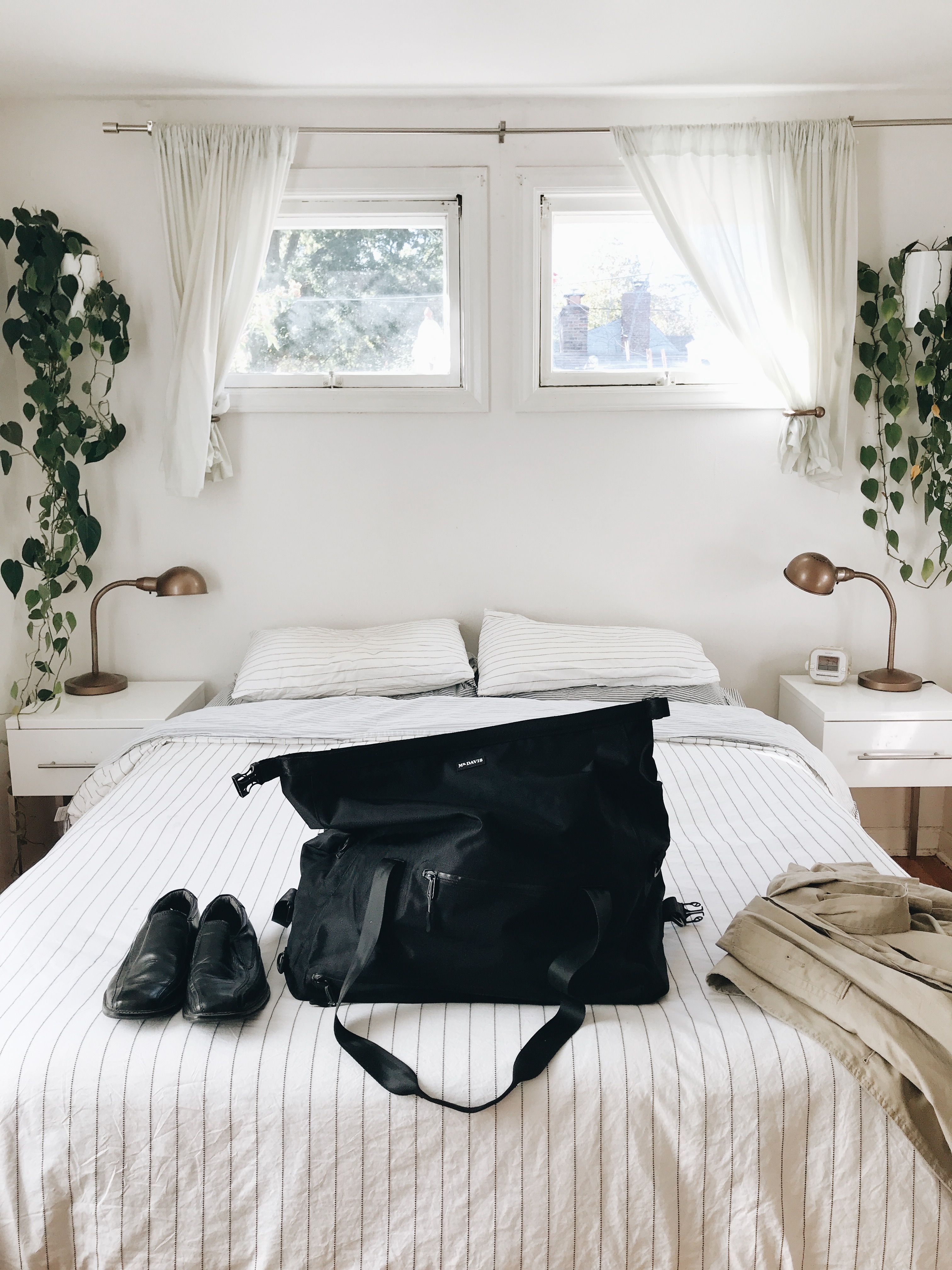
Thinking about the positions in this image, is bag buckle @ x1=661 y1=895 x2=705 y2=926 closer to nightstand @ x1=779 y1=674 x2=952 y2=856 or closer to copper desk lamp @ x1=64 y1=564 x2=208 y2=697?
nightstand @ x1=779 y1=674 x2=952 y2=856

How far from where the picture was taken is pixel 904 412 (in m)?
3.05

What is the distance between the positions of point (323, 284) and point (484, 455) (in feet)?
2.40

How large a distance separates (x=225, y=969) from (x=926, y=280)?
2.63 meters

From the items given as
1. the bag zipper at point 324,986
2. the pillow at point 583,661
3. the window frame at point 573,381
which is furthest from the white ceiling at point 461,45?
the bag zipper at point 324,986

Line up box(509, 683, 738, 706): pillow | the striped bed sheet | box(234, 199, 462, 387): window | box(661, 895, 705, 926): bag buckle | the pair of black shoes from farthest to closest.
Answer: box(234, 199, 462, 387): window
box(509, 683, 738, 706): pillow
box(661, 895, 705, 926): bag buckle
the pair of black shoes
the striped bed sheet

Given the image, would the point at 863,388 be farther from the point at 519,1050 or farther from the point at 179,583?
the point at 519,1050

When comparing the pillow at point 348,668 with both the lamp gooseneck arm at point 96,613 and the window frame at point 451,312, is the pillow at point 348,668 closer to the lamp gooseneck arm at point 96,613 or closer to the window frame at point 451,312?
Result: the lamp gooseneck arm at point 96,613

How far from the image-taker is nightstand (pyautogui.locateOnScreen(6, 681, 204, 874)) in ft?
9.11

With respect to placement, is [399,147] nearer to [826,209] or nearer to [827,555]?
[826,209]

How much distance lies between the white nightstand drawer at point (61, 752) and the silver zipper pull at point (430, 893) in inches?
67.4

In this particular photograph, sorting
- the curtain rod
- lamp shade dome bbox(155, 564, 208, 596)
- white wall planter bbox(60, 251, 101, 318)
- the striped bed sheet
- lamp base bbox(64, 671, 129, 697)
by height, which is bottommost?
the striped bed sheet

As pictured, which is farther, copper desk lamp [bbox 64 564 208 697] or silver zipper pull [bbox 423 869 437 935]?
copper desk lamp [bbox 64 564 208 697]

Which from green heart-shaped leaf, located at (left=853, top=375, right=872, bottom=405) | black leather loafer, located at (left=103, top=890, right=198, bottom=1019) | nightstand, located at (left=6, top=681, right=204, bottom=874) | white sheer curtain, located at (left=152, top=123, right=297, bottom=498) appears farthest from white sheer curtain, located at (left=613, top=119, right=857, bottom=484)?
black leather loafer, located at (left=103, top=890, right=198, bottom=1019)

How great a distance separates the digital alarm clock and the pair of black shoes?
208 centimetres
